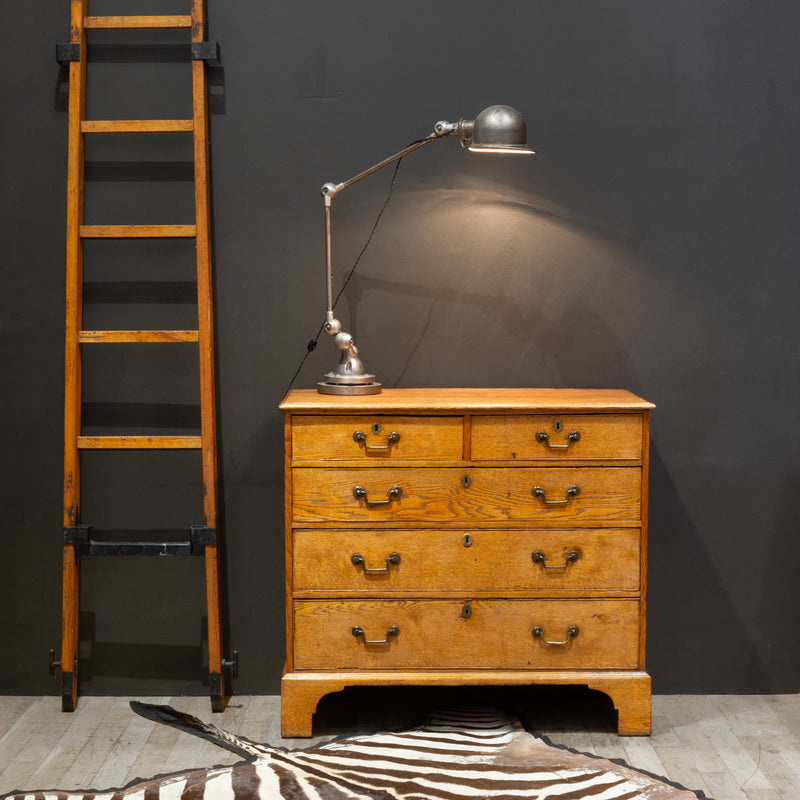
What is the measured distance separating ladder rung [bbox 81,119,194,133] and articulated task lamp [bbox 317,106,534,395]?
19.9 inches

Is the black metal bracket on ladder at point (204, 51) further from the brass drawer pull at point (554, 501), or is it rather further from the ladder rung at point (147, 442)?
the brass drawer pull at point (554, 501)

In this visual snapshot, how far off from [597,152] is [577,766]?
1.90m

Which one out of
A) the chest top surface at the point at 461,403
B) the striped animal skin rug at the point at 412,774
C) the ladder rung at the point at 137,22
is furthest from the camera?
the ladder rung at the point at 137,22

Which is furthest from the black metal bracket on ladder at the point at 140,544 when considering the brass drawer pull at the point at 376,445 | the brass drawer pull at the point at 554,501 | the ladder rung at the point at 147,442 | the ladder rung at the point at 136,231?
the brass drawer pull at the point at 554,501

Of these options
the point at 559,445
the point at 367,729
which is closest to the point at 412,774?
the point at 367,729

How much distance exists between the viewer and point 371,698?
3.10m

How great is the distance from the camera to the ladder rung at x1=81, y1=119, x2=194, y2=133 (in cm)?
297

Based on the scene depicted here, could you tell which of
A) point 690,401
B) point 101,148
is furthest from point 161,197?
point 690,401

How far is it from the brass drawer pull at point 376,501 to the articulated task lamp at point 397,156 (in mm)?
308

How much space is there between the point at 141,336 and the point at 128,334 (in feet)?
0.14

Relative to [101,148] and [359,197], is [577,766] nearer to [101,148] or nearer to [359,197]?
[359,197]

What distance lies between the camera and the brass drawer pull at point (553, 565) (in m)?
2.77

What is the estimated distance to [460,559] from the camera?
278 centimetres

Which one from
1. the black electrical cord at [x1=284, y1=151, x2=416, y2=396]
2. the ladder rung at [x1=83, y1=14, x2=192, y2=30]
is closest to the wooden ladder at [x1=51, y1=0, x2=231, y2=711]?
the ladder rung at [x1=83, y1=14, x2=192, y2=30]
